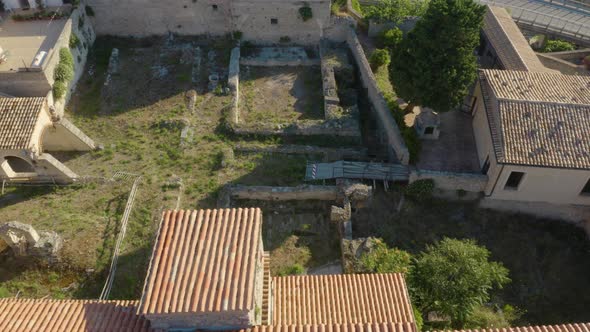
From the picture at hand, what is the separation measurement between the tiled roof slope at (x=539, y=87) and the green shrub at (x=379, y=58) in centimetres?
795

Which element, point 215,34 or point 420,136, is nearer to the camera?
point 420,136

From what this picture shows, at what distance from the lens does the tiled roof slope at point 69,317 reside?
44.3 ft

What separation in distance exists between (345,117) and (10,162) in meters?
21.5

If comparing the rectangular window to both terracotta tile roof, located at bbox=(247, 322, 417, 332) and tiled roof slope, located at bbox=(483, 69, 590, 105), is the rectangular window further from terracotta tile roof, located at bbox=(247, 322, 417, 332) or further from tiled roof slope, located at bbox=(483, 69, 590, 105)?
terracotta tile roof, located at bbox=(247, 322, 417, 332)

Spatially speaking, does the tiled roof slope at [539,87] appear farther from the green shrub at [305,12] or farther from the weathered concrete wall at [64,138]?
the weathered concrete wall at [64,138]

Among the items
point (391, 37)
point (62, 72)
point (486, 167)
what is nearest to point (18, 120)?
point (62, 72)

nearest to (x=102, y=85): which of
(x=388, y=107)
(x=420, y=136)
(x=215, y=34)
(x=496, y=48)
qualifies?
(x=215, y=34)

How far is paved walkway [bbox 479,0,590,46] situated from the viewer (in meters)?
38.2

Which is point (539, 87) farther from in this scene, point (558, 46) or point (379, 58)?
point (558, 46)

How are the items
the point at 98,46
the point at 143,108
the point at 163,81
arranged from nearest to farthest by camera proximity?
1. the point at 143,108
2. the point at 163,81
3. the point at 98,46

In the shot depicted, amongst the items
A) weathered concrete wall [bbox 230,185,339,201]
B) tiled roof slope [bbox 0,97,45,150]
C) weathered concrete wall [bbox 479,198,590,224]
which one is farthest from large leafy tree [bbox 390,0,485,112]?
tiled roof slope [bbox 0,97,45,150]

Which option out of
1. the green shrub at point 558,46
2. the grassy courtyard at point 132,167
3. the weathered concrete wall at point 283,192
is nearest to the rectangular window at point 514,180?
the weathered concrete wall at point 283,192

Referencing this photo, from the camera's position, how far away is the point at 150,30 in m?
36.3

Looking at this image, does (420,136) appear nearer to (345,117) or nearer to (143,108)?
(345,117)
